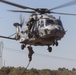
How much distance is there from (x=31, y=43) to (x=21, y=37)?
276 cm

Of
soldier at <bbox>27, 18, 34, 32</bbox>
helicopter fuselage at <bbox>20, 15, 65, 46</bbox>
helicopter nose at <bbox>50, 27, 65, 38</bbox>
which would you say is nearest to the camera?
helicopter nose at <bbox>50, 27, 65, 38</bbox>

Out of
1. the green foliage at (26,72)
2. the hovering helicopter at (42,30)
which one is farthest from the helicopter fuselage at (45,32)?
the green foliage at (26,72)

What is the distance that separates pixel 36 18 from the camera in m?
33.2

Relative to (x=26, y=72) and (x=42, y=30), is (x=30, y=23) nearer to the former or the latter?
(x=42, y=30)

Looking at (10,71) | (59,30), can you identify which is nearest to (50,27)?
(59,30)

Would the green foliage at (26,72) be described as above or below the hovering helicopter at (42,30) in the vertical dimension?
below

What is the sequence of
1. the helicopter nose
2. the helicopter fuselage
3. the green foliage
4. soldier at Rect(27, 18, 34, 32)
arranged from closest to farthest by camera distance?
the helicopter nose
the helicopter fuselage
soldier at Rect(27, 18, 34, 32)
the green foliage

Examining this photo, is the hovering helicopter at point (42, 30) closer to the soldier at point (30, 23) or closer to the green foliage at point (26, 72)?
the soldier at point (30, 23)

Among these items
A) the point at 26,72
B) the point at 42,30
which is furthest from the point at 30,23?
the point at 26,72

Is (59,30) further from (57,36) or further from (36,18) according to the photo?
(36,18)

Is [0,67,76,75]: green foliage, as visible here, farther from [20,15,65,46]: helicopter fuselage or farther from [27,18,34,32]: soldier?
[20,15,65,46]: helicopter fuselage

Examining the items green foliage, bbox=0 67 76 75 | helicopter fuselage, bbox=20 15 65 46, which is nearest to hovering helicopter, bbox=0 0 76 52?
helicopter fuselage, bbox=20 15 65 46

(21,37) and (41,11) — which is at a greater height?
(41,11)

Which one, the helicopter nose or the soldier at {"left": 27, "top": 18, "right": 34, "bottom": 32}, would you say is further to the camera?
the soldier at {"left": 27, "top": 18, "right": 34, "bottom": 32}
